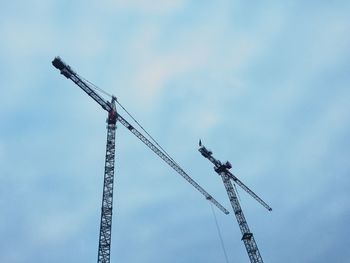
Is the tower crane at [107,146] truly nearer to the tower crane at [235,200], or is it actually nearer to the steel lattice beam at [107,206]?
the steel lattice beam at [107,206]

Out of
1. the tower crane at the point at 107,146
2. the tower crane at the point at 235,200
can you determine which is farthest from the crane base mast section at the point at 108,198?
the tower crane at the point at 235,200

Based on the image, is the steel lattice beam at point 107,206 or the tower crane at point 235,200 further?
the tower crane at point 235,200

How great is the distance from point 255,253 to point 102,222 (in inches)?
1131

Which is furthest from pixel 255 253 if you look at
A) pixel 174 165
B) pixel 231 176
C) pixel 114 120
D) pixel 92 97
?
pixel 92 97

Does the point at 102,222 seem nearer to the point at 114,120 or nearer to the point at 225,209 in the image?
the point at 114,120

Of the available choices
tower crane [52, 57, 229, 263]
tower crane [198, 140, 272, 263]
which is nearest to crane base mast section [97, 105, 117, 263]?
tower crane [52, 57, 229, 263]

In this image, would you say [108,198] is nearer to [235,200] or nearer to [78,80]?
[78,80]

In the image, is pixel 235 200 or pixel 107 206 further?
pixel 235 200

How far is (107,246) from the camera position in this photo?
37.7 metres

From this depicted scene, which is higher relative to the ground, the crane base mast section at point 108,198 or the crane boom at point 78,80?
the crane boom at point 78,80

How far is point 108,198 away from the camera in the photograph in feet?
133

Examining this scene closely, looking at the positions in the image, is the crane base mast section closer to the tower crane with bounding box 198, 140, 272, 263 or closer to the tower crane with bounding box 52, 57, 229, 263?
the tower crane with bounding box 52, 57, 229, 263

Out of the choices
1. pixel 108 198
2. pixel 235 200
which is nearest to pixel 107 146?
pixel 108 198

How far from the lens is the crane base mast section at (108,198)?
123 ft
